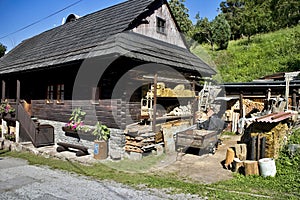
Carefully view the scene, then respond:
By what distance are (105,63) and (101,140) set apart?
2852mm

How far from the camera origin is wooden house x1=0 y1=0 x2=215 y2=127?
9.40m

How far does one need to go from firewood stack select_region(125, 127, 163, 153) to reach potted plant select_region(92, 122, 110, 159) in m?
0.77

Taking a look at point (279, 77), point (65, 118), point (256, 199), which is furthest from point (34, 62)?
point (279, 77)

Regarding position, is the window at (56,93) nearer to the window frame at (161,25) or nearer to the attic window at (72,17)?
the window frame at (161,25)

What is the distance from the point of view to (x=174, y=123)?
1091cm

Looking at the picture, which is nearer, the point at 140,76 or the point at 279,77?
the point at 140,76

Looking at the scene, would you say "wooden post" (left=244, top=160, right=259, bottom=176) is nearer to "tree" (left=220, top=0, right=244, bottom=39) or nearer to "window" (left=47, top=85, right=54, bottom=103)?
"window" (left=47, top=85, right=54, bottom=103)

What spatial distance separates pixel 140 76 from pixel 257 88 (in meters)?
7.02

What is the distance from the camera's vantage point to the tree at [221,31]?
29469 millimetres

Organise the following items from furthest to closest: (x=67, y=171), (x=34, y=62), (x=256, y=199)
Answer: (x=34, y=62) < (x=67, y=171) < (x=256, y=199)

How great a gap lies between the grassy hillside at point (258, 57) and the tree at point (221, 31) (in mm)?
1429

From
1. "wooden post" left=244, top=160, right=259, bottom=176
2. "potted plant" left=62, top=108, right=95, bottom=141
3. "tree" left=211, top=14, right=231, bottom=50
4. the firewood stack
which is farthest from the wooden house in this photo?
"tree" left=211, top=14, right=231, bottom=50

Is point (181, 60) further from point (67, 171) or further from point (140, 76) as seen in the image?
point (67, 171)

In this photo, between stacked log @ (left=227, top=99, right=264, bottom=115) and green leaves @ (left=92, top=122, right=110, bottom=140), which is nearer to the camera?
green leaves @ (left=92, top=122, right=110, bottom=140)
